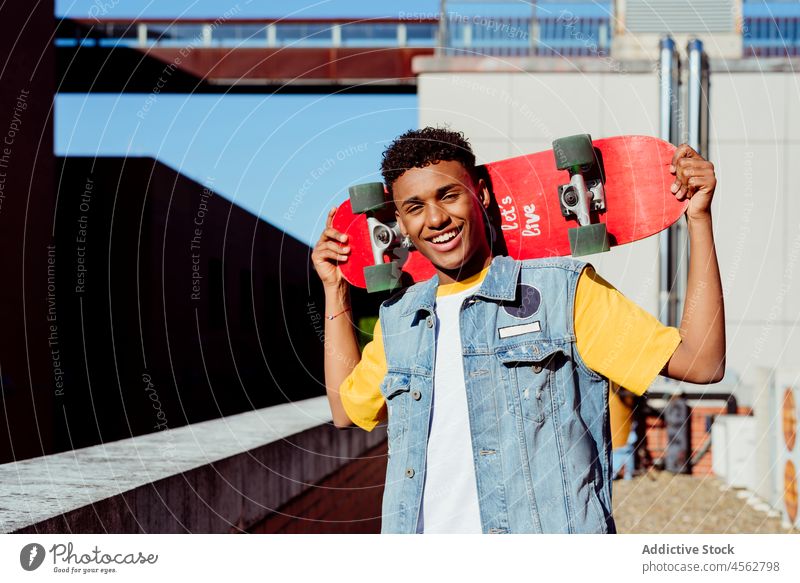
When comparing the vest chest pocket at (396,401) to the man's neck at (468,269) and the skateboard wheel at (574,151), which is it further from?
the skateboard wheel at (574,151)

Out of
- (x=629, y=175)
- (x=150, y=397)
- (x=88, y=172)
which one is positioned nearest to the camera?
(x=629, y=175)

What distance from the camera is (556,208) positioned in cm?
297

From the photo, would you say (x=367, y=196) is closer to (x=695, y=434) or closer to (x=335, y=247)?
(x=335, y=247)

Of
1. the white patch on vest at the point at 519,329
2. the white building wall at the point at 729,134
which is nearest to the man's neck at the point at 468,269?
the white patch on vest at the point at 519,329

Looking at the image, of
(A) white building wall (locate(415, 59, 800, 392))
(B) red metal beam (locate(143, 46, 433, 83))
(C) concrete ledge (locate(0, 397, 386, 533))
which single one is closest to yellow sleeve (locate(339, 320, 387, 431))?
(C) concrete ledge (locate(0, 397, 386, 533))

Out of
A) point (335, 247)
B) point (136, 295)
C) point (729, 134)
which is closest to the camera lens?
point (335, 247)

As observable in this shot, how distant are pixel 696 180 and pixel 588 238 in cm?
48

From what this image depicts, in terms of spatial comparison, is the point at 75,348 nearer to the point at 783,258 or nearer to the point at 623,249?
the point at 623,249

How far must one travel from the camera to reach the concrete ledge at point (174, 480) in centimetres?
270

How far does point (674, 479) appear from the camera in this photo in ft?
28.0

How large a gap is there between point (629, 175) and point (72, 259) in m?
12.6

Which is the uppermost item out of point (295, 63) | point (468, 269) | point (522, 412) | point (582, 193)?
point (295, 63)

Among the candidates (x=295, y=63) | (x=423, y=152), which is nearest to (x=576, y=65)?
(x=295, y=63)
